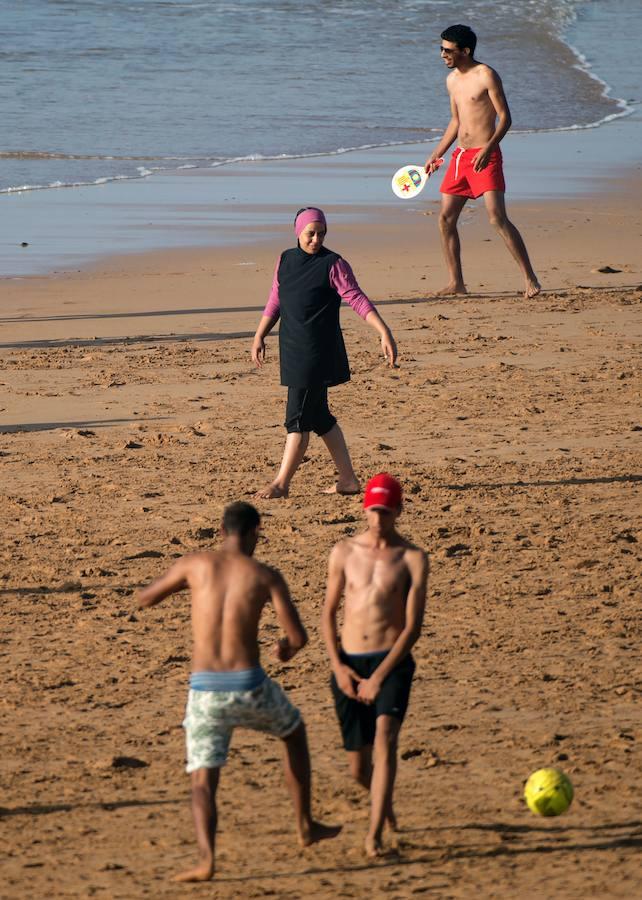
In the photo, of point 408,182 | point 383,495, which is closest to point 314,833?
point 383,495

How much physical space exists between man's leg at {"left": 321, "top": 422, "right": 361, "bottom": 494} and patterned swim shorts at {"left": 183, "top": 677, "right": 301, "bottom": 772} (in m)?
3.99

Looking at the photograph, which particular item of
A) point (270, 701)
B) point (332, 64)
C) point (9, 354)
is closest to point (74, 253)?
point (9, 354)

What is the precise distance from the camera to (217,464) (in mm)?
9359

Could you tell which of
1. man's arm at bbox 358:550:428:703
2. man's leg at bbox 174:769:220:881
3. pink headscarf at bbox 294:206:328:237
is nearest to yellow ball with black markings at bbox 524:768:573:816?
man's arm at bbox 358:550:428:703

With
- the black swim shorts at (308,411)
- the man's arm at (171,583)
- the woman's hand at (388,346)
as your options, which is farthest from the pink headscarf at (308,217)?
the man's arm at (171,583)

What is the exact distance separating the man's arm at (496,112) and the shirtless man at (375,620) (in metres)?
8.71

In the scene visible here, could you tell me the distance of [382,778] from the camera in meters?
4.66

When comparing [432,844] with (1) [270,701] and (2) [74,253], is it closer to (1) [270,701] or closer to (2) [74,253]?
(1) [270,701]

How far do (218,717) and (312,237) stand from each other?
155 inches

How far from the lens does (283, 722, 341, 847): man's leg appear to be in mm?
4738

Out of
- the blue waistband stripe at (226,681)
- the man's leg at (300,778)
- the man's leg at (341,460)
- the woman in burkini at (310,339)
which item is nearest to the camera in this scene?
the blue waistband stripe at (226,681)

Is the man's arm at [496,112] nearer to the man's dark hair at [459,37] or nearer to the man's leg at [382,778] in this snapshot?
the man's dark hair at [459,37]

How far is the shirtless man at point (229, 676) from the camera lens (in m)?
4.60

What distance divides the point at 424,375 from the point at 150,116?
59.5 ft
